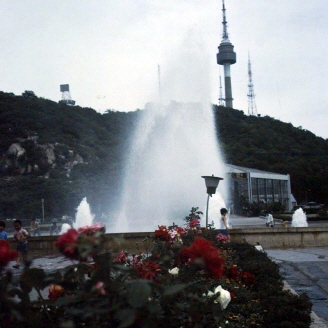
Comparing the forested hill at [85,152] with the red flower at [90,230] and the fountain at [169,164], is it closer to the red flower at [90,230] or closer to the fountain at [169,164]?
the fountain at [169,164]

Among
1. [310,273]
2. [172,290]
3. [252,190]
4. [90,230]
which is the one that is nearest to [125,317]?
[172,290]

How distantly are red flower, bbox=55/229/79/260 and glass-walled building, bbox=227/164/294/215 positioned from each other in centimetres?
4157

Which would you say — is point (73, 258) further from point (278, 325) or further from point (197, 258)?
point (278, 325)

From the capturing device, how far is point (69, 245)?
5.92ft

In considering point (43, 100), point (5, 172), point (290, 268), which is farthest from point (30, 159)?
point (290, 268)

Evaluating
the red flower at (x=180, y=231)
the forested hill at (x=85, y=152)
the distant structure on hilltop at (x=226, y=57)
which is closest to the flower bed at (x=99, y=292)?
the red flower at (x=180, y=231)

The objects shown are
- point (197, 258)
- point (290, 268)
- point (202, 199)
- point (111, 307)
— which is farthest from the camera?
point (202, 199)

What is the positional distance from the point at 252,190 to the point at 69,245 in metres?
44.3

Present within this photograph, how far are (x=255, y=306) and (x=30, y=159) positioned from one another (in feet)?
204

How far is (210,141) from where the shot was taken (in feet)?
102

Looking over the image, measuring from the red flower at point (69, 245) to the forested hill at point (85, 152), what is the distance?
1633 inches

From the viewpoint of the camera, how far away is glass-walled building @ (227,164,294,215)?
43844 mm

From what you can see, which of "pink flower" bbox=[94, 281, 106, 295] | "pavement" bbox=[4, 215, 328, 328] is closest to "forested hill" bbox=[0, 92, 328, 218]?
"pavement" bbox=[4, 215, 328, 328]

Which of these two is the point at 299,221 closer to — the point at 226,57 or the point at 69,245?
the point at 69,245
